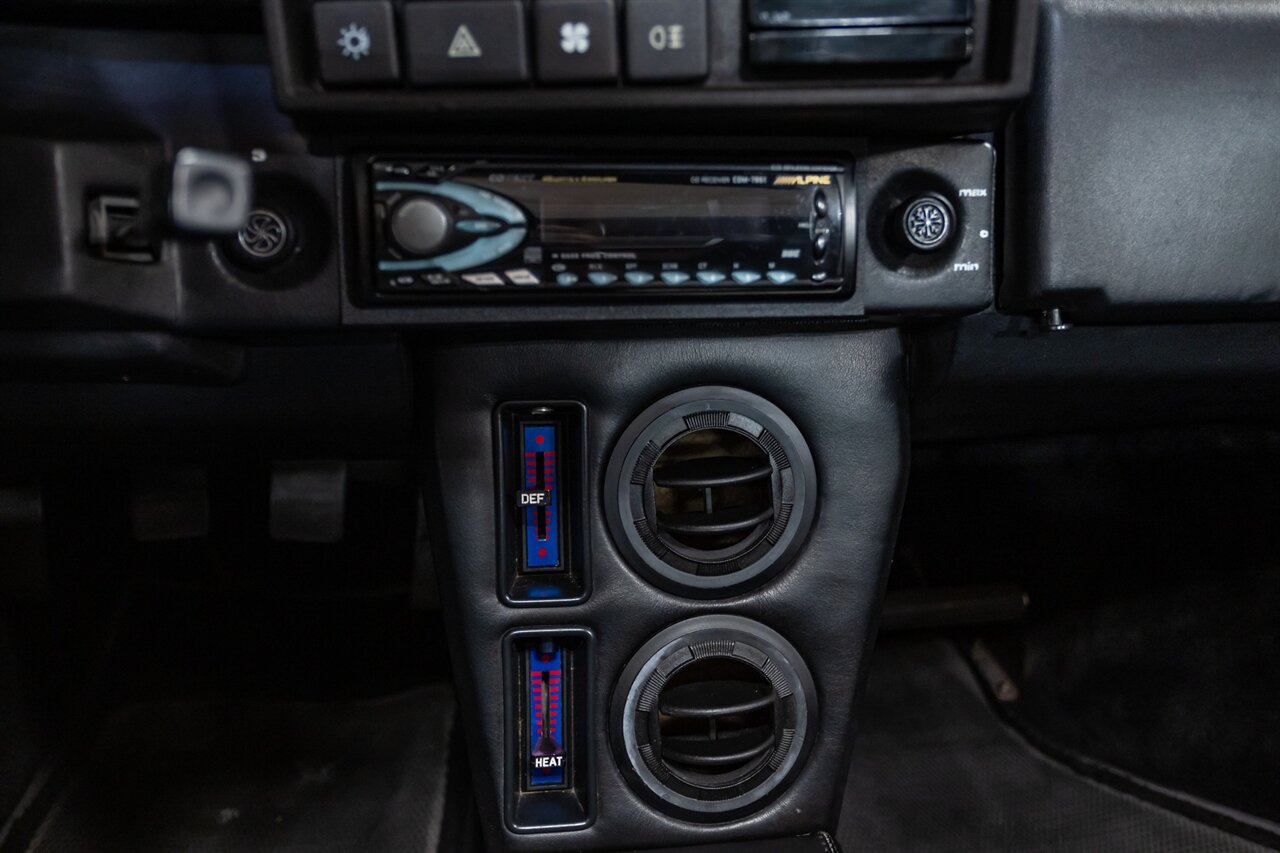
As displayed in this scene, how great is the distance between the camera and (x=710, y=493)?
0.97m

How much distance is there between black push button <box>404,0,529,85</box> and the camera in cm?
64

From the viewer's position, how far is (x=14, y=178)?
631mm

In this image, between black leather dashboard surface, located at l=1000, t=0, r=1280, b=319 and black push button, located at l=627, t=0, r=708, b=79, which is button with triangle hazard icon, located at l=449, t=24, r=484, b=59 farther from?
black leather dashboard surface, located at l=1000, t=0, r=1280, b=319

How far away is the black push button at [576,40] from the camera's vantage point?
640 millimetres

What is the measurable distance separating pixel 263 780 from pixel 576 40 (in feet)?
3.45

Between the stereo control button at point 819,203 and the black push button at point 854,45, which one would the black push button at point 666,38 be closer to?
the black push button at point 854,45

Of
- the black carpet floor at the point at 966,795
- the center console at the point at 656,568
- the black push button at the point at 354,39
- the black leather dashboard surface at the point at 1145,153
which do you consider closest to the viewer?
the black push button at the point at 354,39

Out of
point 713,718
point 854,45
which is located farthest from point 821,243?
point 713,718

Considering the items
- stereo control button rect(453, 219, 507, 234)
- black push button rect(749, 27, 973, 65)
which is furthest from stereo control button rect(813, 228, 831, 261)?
stereo control button rect(453, 219, 507, 234)

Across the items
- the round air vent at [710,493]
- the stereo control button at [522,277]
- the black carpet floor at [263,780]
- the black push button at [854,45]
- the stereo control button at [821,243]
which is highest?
the black push button at [854,45]

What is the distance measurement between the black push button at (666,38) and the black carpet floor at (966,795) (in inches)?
36.4

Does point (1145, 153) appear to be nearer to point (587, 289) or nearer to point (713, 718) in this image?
point (587, 289)

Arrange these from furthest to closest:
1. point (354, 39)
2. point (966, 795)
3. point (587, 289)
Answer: point (966, 795) < point (587, 289) < point (354, 39)

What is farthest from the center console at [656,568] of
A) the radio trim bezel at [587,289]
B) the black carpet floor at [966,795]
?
the black carpet floor at [966,795]
